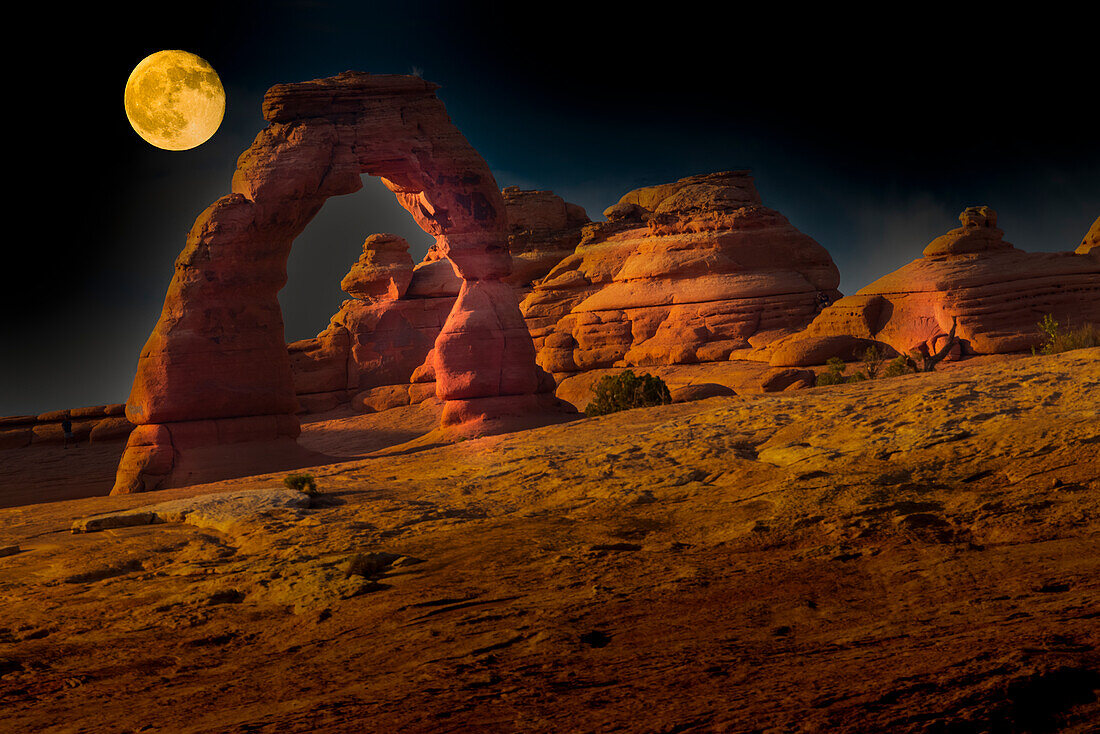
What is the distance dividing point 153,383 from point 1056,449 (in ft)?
51.2

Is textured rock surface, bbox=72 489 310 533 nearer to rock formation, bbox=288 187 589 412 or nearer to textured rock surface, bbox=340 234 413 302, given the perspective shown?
rock formation, bbox=288 187 589 412

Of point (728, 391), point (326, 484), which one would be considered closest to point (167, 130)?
point (326, 484)

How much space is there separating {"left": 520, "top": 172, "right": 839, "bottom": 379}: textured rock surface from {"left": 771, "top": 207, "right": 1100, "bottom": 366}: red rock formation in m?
3.32

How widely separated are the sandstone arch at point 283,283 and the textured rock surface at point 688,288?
Answer: 9.46 m

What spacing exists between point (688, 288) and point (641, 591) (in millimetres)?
25703

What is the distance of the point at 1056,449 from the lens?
6.96m

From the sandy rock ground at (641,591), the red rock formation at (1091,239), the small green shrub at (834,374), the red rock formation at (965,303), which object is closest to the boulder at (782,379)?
the small green shrub at (834,374)

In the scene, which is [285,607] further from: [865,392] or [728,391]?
[728,391]

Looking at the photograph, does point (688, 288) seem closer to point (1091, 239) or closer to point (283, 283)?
point (1091, 239)

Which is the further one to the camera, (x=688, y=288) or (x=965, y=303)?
(x=688, y=288)

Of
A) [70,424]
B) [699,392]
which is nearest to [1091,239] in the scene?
[699,392]

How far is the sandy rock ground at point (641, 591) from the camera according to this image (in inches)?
134

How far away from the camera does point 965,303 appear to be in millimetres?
23500

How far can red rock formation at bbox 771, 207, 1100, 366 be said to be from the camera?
912 inches
